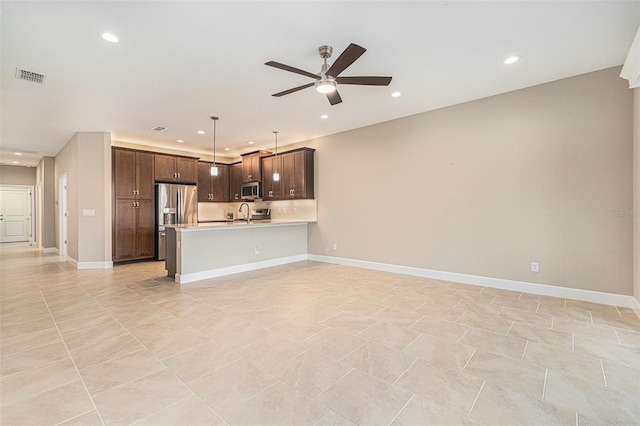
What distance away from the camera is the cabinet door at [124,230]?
6.02 m

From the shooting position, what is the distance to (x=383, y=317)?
3025mm

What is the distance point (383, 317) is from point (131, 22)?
363 cm

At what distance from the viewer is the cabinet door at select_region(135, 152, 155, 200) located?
20.8ft

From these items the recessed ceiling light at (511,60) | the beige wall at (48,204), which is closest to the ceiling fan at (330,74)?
the recessed ceiling light at (511,60)

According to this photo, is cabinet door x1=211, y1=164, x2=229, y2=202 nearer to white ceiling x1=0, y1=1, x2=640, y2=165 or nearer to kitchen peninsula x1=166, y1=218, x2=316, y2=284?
kitchen peninsula x1=166, y1=218, x2=316, y2=284

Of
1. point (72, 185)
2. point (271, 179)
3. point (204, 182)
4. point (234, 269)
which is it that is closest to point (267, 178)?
point (271, 179)

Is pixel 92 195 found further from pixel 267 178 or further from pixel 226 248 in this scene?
pixel 267 178

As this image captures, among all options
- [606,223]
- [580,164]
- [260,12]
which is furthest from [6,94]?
[606,223]

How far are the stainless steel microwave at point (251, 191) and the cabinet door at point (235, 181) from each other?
1.09 feet

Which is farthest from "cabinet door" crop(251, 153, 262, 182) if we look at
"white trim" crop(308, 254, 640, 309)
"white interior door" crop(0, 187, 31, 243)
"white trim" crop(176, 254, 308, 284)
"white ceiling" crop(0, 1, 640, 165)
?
"white interior door" crop(0, 187, 31, 243)

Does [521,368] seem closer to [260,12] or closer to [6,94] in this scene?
[260,12]

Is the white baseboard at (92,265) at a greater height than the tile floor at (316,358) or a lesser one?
greater

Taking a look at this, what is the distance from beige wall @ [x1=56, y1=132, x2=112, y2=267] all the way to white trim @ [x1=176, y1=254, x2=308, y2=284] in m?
2.67

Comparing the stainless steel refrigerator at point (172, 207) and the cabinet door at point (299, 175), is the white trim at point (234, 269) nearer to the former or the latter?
the cabinet door at point (299, 175)
